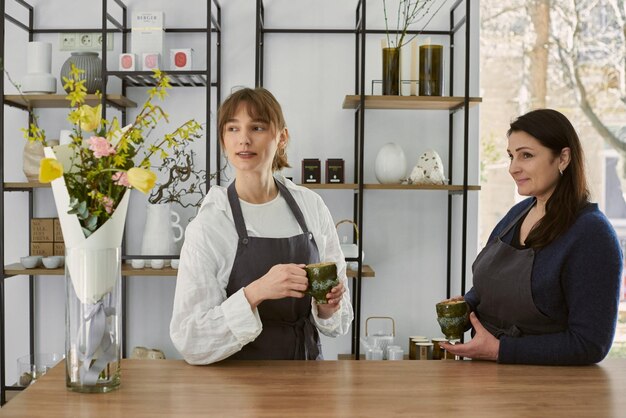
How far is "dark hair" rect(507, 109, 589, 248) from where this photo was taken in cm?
203

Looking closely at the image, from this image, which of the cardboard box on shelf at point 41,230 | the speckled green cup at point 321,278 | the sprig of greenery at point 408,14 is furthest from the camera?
the sprig of greenery at point 408,14

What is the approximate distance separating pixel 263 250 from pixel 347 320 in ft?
1.14

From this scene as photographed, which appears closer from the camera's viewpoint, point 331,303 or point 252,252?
point 331,303

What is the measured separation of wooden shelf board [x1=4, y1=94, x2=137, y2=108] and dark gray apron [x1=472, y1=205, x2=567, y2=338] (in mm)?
2131

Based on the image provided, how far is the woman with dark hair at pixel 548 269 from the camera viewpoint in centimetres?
192

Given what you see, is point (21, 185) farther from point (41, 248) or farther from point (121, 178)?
point (121, 178)

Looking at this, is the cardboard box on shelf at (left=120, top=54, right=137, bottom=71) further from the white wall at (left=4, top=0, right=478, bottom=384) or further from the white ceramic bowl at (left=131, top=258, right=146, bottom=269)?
the white ceramic bowl at (left=131, top=258, right=146, bottom=269)

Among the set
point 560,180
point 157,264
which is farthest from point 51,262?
point 560,180

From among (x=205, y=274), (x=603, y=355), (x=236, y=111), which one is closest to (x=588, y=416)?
(x=603, y=355)

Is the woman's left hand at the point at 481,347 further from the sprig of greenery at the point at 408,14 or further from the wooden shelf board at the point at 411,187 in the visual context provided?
the sprig of greenery at the point at 408,14

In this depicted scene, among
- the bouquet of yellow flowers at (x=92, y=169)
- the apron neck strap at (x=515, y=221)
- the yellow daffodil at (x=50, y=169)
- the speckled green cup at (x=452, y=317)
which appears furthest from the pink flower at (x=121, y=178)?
the apron neck strap at (x=515, y=221)

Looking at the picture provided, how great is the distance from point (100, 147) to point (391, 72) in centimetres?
231

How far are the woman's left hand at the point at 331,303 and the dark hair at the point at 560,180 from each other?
1.81 ft

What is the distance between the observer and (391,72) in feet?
12.1
